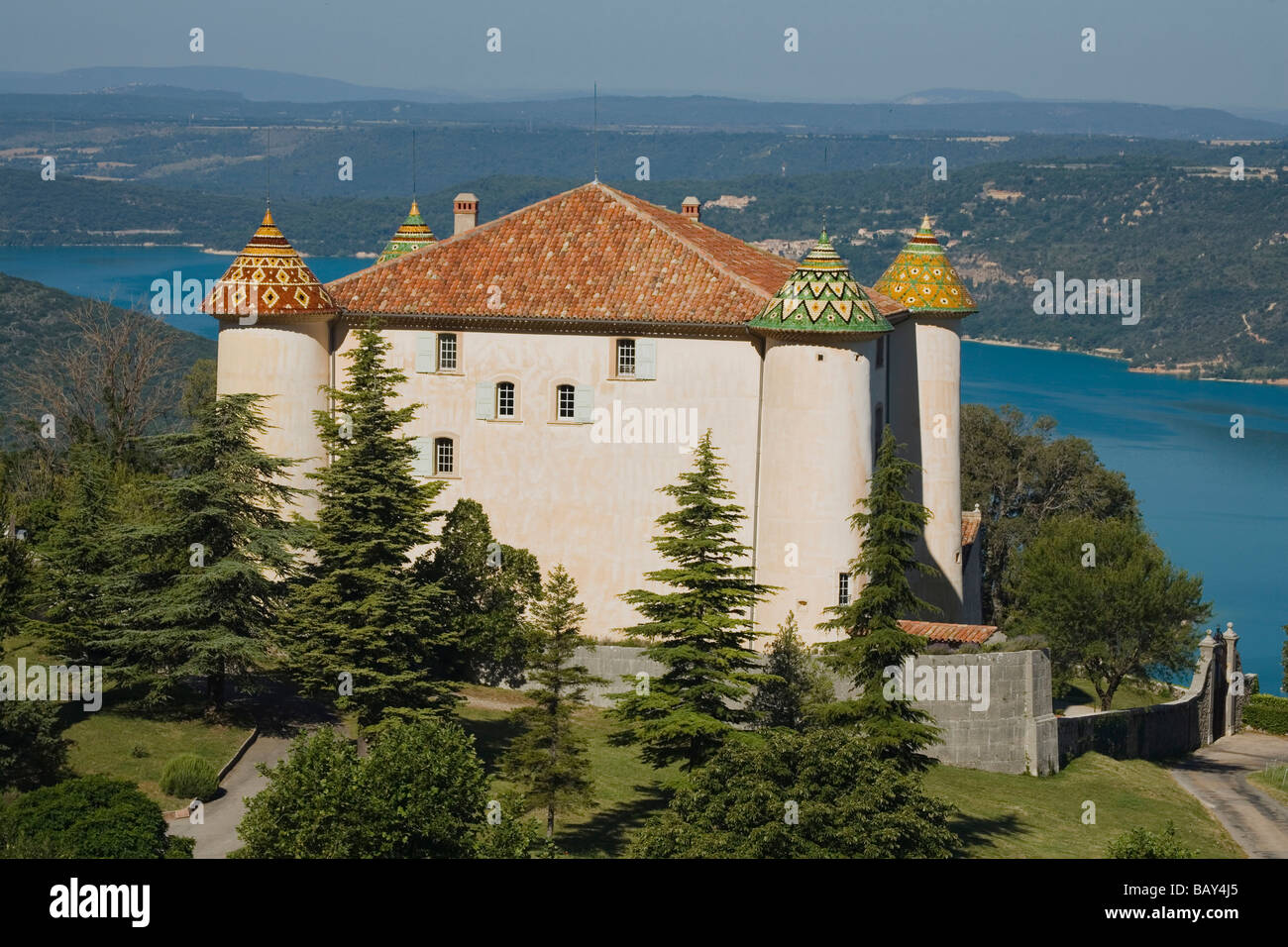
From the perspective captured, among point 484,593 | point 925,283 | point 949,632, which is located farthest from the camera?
point 925,283

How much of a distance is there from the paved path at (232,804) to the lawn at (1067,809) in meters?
13.3

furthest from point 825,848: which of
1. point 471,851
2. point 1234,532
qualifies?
point 1234,532

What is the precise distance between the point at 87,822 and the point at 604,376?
20629mm

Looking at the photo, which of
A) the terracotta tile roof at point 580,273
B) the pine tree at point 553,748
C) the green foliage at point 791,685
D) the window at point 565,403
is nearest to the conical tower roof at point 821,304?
the terracotta tile roof at point 580,273

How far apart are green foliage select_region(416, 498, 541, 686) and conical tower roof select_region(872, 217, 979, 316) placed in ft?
46.4

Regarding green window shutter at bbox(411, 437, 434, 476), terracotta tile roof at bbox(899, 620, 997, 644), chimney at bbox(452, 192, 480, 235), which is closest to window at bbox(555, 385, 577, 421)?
green window shutter at bbox(411, 437, 434, 476)

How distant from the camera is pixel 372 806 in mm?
27188

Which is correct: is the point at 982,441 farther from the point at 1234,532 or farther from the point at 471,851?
the point at 1234,532

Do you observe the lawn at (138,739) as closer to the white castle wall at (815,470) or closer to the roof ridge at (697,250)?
the white castle wall at (815,470)

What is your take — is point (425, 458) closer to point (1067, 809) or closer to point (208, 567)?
point (208, 567)

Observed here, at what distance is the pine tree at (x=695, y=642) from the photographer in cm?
3575

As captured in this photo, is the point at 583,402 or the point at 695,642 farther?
the point at 583,402

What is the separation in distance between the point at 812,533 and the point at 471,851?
59.6 ft

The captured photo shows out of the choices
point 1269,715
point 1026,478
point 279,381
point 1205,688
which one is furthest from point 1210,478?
point 279,381
